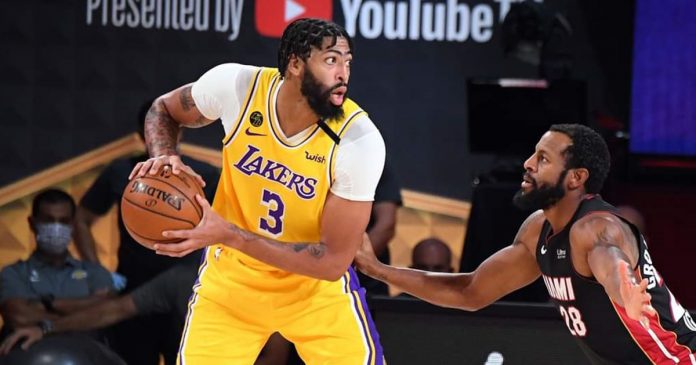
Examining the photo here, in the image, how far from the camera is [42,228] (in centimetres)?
691

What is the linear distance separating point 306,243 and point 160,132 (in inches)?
26.9

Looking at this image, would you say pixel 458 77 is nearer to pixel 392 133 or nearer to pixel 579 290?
pixel 392 133

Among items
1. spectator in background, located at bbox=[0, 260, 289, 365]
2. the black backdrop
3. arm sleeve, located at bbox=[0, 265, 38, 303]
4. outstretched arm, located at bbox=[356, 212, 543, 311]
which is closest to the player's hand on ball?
outstretched arm, located at bbox=[356, 212, 543, 311]

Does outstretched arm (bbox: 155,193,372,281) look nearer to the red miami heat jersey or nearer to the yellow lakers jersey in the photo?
the yellow lakers jersey

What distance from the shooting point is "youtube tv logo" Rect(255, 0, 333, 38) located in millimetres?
7652

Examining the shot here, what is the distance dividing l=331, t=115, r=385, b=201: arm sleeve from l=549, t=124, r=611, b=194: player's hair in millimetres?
651

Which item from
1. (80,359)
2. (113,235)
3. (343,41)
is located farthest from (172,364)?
(343,41)

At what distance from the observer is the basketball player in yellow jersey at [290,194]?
439 centimetres

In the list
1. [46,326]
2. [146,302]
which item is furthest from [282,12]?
[46,326]

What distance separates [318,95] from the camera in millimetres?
4383

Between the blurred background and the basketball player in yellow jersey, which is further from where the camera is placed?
the blurred background

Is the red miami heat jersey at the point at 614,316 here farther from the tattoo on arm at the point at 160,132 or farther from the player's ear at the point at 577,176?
the tattoo on arm at the point at 160,132

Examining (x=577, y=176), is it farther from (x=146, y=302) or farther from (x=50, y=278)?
(x=50, y=278)

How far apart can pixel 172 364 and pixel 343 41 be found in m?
2.95
